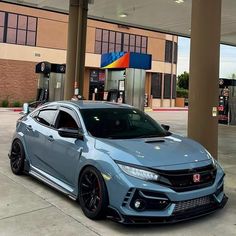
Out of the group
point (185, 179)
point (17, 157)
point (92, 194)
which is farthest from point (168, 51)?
point (185, 179)

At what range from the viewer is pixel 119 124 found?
6.66 m

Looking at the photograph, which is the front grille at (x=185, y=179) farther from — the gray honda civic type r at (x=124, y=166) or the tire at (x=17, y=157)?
the tire at (x=17, y=157)

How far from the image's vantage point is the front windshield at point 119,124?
6359 millimetres

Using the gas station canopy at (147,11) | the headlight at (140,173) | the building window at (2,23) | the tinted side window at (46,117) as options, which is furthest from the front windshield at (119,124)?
the building window at (2,23)

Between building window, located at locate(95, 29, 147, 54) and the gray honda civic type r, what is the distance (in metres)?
37.2

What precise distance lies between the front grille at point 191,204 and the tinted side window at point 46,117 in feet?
9.76

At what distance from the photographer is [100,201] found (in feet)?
17.7

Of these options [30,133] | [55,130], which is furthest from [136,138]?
[30,133]

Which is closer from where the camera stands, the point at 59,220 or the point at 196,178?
the point at 196,178

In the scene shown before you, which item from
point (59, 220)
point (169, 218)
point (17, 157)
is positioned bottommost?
point (59, 220)

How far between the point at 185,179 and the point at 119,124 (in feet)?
5.57

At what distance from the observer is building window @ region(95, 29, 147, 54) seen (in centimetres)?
4384

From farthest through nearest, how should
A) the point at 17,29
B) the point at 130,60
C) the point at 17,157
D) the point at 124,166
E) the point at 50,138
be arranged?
the point at 17,29 → the point at 130,60 → the point at 17,157 → the point at 50,138 → the point at 124,166

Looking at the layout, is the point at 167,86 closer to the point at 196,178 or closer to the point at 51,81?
the point at 51,81
